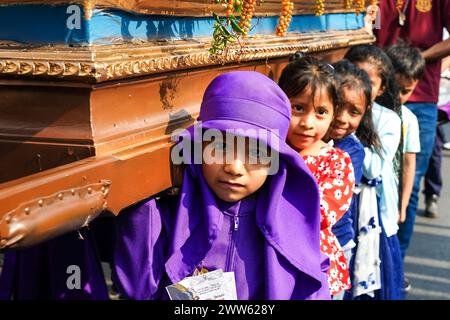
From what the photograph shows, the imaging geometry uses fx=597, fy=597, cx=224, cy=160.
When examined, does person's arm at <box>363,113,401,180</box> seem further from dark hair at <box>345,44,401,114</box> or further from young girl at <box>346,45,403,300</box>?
dark hair at <box>345,44,401,114</box>

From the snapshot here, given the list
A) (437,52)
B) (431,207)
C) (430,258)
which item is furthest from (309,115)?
(431,207)

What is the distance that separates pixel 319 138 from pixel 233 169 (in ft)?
2.11

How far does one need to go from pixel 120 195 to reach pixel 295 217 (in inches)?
22.5

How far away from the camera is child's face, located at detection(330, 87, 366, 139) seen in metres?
2.48

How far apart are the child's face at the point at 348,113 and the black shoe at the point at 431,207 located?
2763mm

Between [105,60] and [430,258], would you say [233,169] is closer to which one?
[105,60]

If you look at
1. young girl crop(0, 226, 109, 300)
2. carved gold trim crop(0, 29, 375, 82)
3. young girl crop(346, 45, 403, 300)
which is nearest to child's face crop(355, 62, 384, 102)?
young girl crop(346, 45, 403, 300)

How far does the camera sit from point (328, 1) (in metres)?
2.80

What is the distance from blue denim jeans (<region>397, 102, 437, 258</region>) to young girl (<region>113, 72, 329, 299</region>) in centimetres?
209

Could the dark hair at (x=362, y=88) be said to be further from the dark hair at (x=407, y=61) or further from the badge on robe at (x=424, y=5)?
the badge on robe at (x=424, y=5)

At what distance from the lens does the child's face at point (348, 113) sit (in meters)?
2.48

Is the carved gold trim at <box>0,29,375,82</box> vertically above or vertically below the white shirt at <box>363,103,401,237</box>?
above
